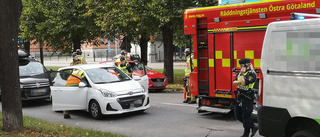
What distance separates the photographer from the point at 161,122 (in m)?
9.66

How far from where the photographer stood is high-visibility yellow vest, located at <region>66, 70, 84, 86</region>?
35.2ft

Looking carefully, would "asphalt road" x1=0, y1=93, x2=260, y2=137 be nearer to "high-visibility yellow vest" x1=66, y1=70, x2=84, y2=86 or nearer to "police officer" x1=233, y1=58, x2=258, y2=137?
"police officer" x1=233, y1=58, x2=258, y2=137

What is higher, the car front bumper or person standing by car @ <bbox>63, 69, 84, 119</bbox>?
person standing by car @ <bbox>63, 69, 84, 119</bbox>

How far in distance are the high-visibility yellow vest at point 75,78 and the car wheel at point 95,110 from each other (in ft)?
2.44

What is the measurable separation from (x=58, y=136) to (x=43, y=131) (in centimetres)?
52

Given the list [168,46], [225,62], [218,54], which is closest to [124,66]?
[218,54]

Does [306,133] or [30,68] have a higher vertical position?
[30,68]

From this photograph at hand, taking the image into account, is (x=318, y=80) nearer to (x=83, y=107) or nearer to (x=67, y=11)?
(x=83, y=107)

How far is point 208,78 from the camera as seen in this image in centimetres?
979

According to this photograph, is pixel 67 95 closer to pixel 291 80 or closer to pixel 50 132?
pixel 50 132

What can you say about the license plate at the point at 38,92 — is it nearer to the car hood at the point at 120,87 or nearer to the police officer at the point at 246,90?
the car hood at the point at 120,87

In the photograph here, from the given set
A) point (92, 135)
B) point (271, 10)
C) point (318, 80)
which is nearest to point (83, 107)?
point (92, 135)

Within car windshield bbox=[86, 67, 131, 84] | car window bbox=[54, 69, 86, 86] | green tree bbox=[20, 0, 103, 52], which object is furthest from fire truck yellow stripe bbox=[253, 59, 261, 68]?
green tree bbox=[20, 0, 103, 52]

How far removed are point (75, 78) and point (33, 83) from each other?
331cm
